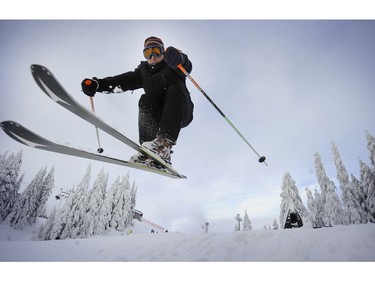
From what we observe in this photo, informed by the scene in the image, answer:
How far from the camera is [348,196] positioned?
483 inches

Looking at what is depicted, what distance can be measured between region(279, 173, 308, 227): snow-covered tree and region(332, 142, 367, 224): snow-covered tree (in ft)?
7.63

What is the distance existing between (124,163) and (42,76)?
1198 millimetres

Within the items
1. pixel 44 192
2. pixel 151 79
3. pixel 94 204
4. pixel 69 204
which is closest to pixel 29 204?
pixel 44 192

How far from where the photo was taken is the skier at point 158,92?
2.34m

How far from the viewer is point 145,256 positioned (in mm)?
3633

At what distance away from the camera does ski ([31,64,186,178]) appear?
2.10m

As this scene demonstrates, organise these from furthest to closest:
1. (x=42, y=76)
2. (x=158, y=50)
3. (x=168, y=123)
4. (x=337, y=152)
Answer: (x=337, y=152) → (x=158, y=50) → (x=168, y=123) → (x=42, y=76)

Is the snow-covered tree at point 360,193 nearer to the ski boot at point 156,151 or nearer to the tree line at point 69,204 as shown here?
the ski boot at point 156,151

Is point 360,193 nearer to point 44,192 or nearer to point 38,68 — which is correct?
point 38,68

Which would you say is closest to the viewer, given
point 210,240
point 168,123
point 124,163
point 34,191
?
point 168,123

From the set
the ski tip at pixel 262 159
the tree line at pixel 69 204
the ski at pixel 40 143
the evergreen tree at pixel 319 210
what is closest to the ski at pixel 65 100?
the ski at pixel 40 143

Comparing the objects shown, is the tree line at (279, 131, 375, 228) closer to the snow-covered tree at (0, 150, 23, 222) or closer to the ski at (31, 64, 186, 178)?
the ski at (31, 64, 186, 178)

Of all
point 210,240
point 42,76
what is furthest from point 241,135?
point 42,76

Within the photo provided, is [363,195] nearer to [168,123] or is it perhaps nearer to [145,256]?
[145,256]
